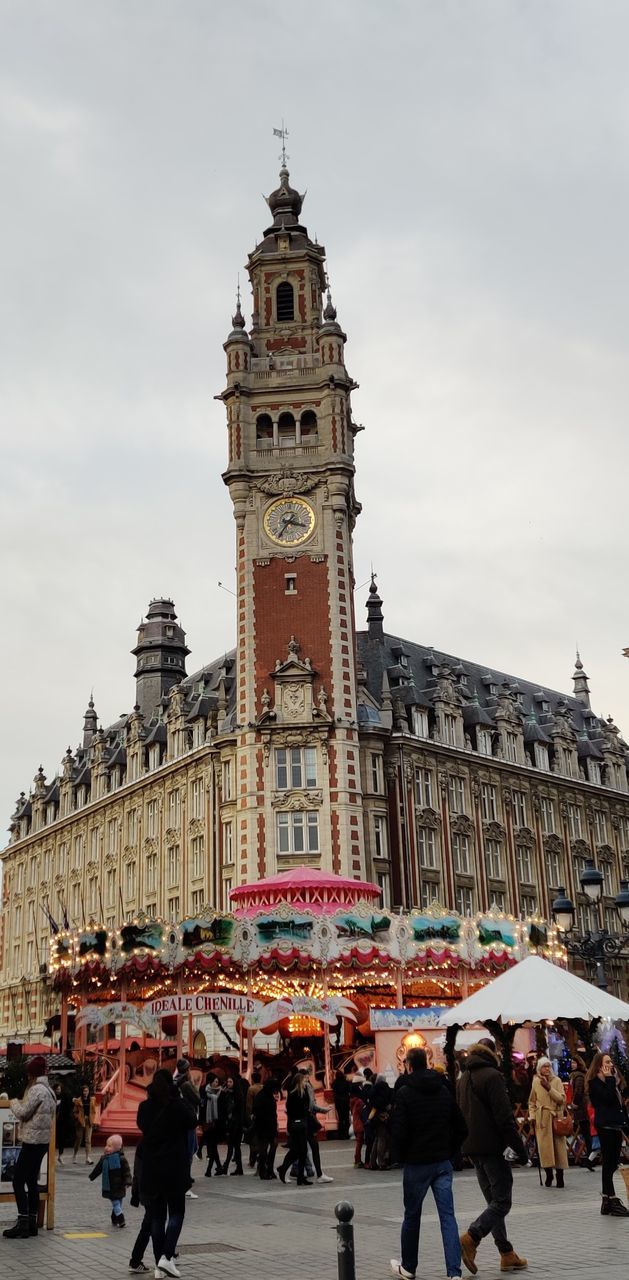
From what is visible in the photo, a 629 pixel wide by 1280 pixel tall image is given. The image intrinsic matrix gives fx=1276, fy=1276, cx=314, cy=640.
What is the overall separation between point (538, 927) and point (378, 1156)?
46.2ft

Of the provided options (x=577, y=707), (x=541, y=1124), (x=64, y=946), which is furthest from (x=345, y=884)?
(x=577, y=707)

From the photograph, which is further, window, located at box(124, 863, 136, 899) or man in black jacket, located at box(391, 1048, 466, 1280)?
window, located at box(124, 863, 136, 899)

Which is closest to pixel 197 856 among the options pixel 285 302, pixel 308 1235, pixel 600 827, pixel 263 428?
pixel 263 428

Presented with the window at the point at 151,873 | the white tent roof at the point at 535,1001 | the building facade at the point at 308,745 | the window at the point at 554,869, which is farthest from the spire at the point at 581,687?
the white tent roof at the point at 535,1001

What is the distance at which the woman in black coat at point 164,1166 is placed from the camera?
12352 millimetres

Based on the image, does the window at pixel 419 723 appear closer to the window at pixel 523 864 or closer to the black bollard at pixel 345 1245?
the window at pixel 523 864

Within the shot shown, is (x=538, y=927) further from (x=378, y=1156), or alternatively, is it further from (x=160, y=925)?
(x=378, y=1156)

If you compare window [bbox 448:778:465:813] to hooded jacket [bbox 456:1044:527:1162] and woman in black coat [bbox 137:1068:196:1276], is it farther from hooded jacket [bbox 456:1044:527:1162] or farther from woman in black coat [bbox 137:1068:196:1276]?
woman in black coat [bbox 137:1068:196:1276]

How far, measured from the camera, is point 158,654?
8488 centimetres

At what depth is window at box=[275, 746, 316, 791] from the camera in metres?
53.7

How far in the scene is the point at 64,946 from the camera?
36.3m

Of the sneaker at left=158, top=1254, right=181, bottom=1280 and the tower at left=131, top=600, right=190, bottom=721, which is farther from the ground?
the tower at left=131, top=600, right=190, bottom=721

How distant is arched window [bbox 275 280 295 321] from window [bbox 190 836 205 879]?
26.0 m

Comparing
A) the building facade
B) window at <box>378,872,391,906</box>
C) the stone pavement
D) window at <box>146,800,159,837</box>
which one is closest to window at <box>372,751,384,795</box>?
the building facade
